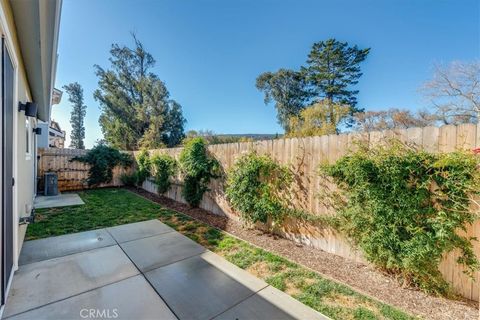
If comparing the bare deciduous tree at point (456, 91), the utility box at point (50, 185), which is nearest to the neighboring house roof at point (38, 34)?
the utility box at point (50, 185)

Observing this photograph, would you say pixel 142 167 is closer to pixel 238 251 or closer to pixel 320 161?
pixel 238 251

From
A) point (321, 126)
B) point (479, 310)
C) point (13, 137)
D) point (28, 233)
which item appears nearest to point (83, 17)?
point (13, 137)

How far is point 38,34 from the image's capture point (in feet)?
8.62

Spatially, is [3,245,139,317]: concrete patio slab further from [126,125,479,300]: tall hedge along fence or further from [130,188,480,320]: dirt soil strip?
[126,125,479,300]: tall hedge along fence

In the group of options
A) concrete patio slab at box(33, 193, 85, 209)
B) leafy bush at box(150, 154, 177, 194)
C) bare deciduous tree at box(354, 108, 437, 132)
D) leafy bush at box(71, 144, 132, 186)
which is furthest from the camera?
bare deciduous tree at box(354, 108, 437, 132)

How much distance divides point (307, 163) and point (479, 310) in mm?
2460

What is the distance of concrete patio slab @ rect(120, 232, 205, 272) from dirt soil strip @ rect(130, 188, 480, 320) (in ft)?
3.40

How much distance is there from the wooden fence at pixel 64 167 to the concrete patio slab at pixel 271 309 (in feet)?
34.0

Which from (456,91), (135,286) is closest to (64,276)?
(135,286)

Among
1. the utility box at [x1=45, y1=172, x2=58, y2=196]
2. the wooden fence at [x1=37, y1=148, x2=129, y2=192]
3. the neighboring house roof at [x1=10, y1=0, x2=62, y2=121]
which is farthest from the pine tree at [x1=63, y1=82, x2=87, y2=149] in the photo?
the neighboring house roof at [x1=10, y1=0, x2=62, y2=121]

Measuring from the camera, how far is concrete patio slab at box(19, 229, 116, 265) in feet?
9.92

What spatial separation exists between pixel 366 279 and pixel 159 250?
3.05m

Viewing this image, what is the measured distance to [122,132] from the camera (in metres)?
20.1

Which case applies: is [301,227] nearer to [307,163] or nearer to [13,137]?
[307,163]
